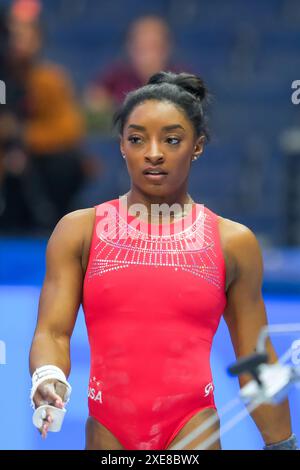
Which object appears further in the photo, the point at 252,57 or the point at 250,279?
the point at 252,57

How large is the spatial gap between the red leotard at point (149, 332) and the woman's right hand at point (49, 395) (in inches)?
8.5

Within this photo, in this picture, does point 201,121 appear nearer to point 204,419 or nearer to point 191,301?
point 191,301

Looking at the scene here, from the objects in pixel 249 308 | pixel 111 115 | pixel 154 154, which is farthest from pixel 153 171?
pixel 111 115

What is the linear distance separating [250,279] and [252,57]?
17.5 feet

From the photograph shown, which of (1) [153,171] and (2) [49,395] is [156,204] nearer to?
(1) [153,171]

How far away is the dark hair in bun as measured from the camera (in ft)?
8.70

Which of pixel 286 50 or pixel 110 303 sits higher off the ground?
pixel 286 50

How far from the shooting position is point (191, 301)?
2553 millimetres

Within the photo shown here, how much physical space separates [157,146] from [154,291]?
0.36 meters

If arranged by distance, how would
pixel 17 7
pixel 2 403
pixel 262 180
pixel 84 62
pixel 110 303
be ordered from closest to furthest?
pixel 110 303, pixel 2 403, pixel 17 7, pixel 262 180, pixel 84 62

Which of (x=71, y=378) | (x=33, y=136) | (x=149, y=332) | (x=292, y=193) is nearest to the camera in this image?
(x=149, y=332)

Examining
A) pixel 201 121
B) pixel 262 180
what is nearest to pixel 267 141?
pixel 262 180

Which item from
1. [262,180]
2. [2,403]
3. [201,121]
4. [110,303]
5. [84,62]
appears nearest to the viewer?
[110,303]

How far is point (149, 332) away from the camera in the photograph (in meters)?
2.51
